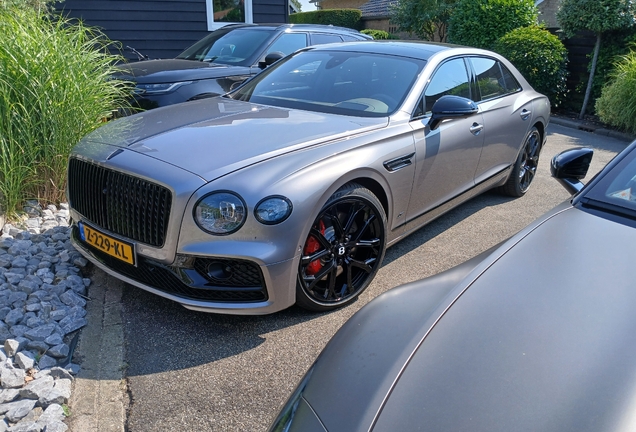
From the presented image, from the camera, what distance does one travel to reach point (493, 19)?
13125 mm

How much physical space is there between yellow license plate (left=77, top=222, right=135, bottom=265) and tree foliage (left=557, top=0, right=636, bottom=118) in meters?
10.4

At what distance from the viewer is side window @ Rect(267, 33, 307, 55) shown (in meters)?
7.24

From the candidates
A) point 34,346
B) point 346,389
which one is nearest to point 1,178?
point 34,346

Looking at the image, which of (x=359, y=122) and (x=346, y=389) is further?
(x=359, y=122)

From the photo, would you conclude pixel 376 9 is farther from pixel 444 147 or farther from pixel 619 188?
pixel 619 188

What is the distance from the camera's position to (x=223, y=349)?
2932 millimetres

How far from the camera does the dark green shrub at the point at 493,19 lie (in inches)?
513

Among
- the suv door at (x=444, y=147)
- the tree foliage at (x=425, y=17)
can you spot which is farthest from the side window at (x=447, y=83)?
the tree foliage at (x=425, y=17)

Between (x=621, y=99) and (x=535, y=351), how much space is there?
935 cm

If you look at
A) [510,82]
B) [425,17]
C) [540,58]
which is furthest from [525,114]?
[425,17]

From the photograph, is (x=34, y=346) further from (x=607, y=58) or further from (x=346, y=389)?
(x=607, y=58)

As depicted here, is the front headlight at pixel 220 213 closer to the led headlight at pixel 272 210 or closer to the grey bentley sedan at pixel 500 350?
the led headlight at pixel 272 210

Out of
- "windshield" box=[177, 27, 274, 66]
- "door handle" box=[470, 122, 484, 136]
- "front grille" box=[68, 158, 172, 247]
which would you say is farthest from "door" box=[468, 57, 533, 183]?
"windshield" box=[177, 27, 274, 66]

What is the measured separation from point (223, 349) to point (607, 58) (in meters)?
10.6
